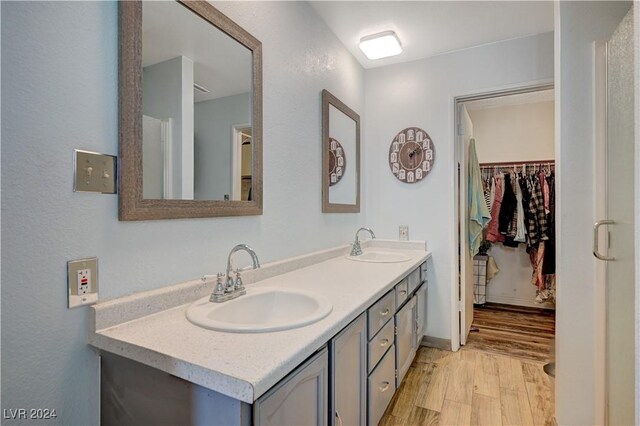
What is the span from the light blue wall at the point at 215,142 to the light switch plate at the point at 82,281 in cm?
42

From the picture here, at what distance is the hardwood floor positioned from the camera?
169cm

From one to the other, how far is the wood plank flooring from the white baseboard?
5cm

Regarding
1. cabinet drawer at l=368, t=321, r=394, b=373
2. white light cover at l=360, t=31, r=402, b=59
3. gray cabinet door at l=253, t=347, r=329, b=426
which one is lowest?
cabinet drawer at l=368, t=321, r=394, b=373

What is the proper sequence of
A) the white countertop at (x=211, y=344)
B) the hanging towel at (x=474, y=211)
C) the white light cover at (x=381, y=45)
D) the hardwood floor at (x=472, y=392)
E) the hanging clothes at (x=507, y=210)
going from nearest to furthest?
the white countertop at (x=211, y=344) < the hardwood floor at (x=472, y=392) < the white light cover at (x=381, y=45) < the hanging towel at (x=474, y=211) < the hanging clothes at (x=507, y=210)

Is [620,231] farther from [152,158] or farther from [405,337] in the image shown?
[152,158]

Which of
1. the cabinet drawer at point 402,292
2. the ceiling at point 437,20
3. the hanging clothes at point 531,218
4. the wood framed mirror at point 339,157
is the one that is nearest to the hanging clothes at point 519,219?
the hanging clothes at point 531,218

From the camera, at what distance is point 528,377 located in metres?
2.07

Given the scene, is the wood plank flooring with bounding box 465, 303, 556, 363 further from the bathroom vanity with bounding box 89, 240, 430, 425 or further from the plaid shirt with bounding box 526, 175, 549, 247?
the bathroom vanity with bounding box 89, 240, 430, 425

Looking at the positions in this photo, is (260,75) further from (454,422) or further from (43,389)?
(454,422)

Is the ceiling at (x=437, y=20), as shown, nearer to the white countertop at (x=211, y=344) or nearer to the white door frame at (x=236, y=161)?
the white door frame at (x=236, y=161)

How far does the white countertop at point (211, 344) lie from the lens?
68 cm

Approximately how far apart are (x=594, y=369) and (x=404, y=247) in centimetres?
136

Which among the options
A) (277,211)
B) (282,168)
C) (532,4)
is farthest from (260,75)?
(532,4)

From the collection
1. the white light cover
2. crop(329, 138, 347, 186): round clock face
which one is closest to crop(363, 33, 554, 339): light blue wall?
the white light cover
